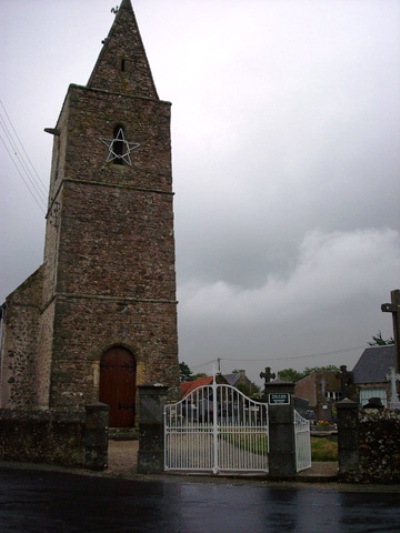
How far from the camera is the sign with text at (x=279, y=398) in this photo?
37.1ft

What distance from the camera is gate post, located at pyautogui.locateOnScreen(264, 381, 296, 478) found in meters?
11.0

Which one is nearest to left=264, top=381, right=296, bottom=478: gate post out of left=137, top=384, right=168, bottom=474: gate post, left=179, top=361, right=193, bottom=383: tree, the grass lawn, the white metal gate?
the white metal gate

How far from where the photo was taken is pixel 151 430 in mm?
11789

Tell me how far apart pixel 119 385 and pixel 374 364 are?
2766cm

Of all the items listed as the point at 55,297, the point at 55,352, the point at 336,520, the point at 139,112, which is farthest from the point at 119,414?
the point at 336,520

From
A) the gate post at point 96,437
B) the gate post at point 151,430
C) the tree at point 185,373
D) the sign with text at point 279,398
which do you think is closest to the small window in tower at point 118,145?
the gate post at point 96,437

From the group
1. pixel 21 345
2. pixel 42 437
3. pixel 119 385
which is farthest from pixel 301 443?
pixel 21 345

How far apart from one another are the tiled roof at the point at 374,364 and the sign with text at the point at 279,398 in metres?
30.6

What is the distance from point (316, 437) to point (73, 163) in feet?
43.0

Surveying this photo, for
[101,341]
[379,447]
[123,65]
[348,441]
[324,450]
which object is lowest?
[324,450]

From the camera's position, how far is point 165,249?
21781 millimetres

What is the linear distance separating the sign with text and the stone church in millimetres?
9324

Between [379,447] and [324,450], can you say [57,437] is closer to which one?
[324,450]

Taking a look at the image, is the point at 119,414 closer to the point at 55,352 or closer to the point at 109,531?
the point at 55,352
